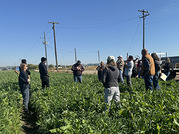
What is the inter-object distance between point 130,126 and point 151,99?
147cm

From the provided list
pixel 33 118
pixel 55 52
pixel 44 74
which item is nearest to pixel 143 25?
pixel 55 52

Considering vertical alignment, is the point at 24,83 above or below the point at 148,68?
below

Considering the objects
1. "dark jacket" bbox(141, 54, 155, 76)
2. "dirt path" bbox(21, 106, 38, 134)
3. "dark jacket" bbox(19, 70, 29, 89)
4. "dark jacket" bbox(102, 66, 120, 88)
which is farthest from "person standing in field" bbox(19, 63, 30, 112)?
"dark jacket" bbox(141, 54, 155, 76)

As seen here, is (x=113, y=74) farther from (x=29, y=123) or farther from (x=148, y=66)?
(x=29, y=123)

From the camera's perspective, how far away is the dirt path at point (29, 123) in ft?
14.2

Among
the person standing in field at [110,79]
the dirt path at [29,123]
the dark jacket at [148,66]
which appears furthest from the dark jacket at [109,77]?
the dirt path at [29,123]

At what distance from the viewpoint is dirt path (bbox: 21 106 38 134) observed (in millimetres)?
4323

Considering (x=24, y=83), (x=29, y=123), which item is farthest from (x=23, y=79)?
(x=29, y=123)

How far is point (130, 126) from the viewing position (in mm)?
2969

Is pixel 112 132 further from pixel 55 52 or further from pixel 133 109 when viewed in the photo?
pixel 55 52

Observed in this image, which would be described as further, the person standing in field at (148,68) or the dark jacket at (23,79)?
the dark jacket at (23,79)

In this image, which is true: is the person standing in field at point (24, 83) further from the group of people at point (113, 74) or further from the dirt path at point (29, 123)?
the dirt path at point (29, 123)

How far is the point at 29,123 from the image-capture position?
4.95m

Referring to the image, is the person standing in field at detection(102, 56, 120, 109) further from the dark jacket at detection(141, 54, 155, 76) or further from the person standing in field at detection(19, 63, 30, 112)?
the person standing in field at detection(19, 63, 30, 112)
